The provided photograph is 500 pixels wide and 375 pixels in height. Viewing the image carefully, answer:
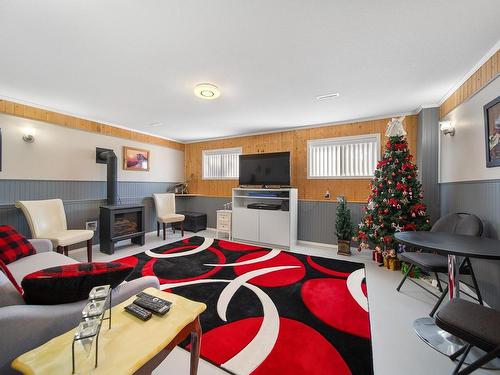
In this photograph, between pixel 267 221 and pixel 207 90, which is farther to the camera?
pixel 267 221

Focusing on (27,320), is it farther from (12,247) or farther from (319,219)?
(319,219)

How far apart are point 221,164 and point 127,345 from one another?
16.3 ft

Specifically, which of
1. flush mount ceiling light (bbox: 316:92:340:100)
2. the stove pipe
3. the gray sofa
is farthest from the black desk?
the stove pipe

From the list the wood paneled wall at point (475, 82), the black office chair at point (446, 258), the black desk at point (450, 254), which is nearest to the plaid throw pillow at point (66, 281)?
the black desk at point (450, 254)

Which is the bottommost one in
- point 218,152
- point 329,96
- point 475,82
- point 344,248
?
point 344,248

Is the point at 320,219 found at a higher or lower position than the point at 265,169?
lower

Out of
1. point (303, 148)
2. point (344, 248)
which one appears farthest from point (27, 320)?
point (303, 148)

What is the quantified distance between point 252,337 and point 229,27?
246 centimetres

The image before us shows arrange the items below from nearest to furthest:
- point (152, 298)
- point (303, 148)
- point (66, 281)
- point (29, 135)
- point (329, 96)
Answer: point (66, 281)
point (152, 298)
point (329, 96)
point (29, 135)
point (303, 148)

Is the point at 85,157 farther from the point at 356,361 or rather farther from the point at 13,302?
the point at 356,361

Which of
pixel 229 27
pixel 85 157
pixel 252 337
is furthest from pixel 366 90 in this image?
pixel 85 157

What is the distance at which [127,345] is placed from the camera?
0.90m

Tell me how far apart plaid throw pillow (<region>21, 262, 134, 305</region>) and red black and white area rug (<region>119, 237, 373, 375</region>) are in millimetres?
949

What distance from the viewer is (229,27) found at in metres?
1.71
